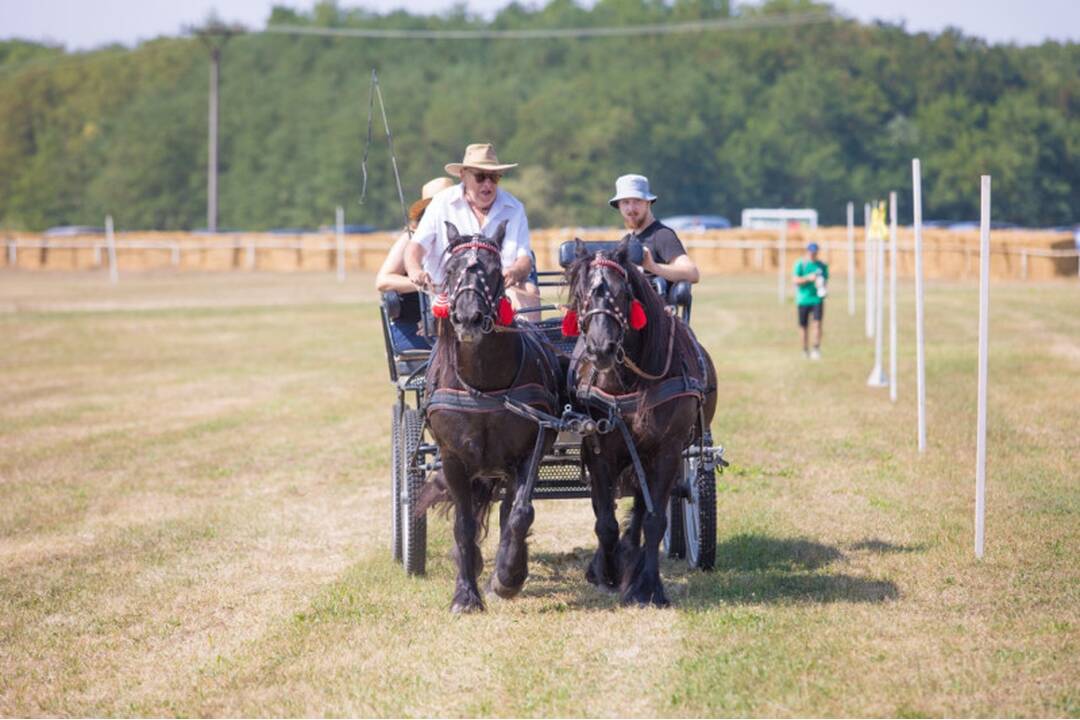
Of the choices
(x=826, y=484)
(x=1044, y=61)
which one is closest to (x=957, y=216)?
(x=1044, y=61)

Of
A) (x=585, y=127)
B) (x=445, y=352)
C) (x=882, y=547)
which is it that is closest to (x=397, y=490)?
(x=445, y=352)

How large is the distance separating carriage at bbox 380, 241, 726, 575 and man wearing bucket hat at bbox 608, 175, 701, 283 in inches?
7.8

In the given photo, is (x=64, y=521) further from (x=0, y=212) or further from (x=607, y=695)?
(x=0, y=212)

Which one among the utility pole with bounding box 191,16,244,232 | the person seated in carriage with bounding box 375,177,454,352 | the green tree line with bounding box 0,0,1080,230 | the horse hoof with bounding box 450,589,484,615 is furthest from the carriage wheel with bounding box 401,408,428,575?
the green tree line with bounding box 0,0,1080,230

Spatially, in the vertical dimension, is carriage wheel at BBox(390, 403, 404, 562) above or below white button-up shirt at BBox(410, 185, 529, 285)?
below

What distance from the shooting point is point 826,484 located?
12.6 meters

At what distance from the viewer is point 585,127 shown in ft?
273

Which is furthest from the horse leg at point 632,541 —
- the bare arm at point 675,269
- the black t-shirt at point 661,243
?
the black t-shirt at point 661,243

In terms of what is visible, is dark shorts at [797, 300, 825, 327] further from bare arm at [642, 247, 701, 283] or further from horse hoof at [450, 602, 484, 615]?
horse hoof at [450, 602, 484, 615]

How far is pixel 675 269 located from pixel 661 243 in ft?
0.88

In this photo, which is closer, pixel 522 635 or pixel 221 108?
pixel 522 635

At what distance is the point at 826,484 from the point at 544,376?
494 cm

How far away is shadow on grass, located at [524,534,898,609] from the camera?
330 inches

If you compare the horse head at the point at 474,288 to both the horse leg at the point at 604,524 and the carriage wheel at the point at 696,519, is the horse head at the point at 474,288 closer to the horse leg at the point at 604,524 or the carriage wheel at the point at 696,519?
the horse leg at the point at 604,524
